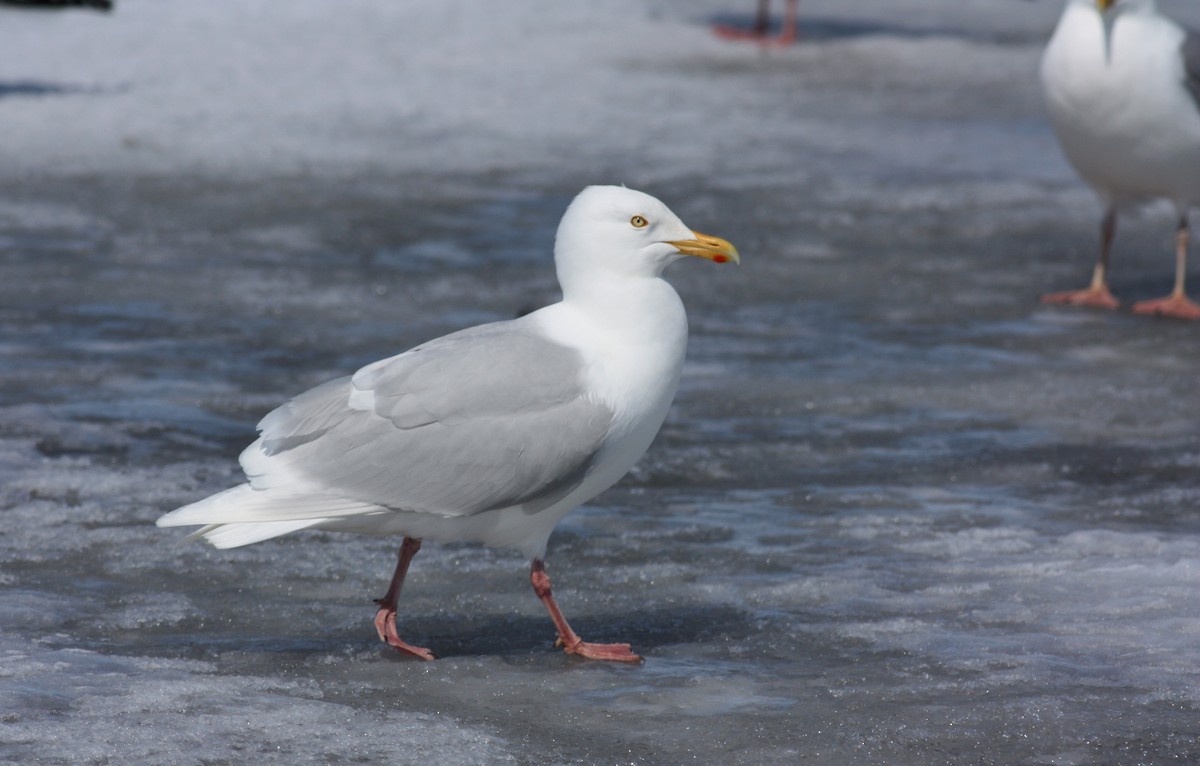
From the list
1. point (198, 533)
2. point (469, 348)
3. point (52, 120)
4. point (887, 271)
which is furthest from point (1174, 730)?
point (52, 120)

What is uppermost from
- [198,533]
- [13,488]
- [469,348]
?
[469,348]

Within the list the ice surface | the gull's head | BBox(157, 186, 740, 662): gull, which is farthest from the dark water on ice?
the gull's head

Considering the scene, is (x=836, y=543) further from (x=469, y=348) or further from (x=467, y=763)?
(x=467, y=763)

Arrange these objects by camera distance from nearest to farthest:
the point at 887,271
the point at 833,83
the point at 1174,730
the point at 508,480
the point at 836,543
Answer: the point at 1174,730 < the point at 508,480 < the point at 836,543 < the point at 887,271 < the point at 833,83

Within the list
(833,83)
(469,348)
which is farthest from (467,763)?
(833,83)

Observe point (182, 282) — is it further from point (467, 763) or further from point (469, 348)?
point (467, 763)

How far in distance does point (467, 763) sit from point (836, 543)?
2030 mm

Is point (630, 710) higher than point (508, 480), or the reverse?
point (508, 480)

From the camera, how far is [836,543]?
5.19m

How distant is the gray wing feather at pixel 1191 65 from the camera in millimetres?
8484

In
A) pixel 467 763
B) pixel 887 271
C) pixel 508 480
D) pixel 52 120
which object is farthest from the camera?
pixel 52 120

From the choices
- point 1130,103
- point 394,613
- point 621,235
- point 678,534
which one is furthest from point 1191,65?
point 394,613

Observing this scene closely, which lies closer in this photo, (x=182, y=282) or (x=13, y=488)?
(x=13, y=488)

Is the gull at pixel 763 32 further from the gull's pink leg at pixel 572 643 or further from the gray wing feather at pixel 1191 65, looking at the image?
the gull's pink leg at pixel 572 643
